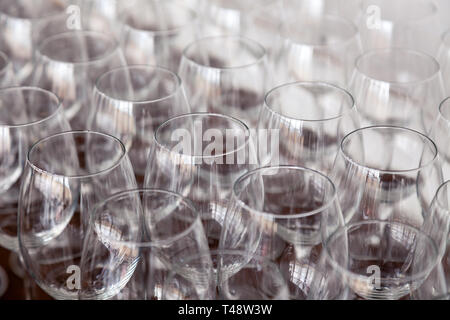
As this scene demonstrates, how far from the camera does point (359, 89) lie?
0.93m

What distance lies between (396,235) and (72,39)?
67 centimetres

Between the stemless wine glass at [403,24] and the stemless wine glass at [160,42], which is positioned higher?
the stemless wine glass at [403,24]

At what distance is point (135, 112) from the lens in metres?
0.89

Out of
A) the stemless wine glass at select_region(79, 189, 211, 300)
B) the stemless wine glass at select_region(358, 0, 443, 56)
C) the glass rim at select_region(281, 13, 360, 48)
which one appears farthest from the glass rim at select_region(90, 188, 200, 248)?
the stemless wine glass at select_region(358, 0, 443, 56)

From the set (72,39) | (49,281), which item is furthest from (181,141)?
(72,39)

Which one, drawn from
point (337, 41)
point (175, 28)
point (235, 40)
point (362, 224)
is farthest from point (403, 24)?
point (362, 224)

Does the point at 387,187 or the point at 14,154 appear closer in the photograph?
the point at 387,187

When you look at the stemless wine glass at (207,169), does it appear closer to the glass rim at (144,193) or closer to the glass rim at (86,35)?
the glass rim at (144,193)

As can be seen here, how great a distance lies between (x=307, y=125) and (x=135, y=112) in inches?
9.0

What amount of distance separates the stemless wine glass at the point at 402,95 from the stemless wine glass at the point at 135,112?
238 millimetres

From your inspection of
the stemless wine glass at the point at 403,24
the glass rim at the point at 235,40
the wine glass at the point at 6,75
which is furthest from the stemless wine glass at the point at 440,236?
the wine glass at the point at 6,75

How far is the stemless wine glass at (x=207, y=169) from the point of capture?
73 cm

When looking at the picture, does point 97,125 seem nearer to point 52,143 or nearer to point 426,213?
point 52,143

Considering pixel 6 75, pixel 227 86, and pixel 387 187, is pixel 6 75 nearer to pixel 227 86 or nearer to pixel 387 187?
pixel 227 86
